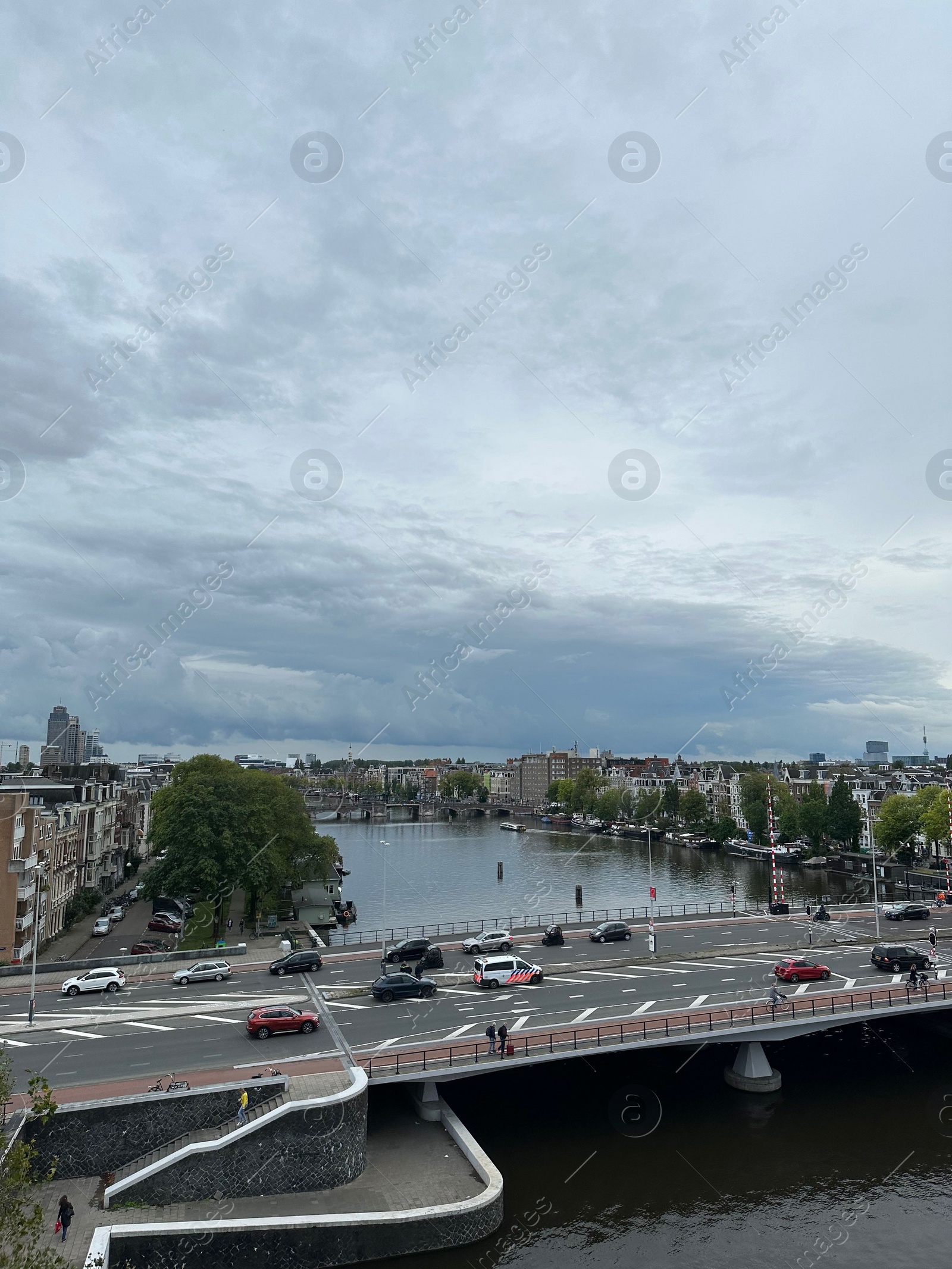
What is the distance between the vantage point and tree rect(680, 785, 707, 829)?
144m

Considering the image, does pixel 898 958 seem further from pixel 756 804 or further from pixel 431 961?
pixel 756 804

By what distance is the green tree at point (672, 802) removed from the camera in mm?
154250

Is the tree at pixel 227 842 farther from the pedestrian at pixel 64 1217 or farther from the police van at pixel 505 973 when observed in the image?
the pedestrian at pixel 64 1217

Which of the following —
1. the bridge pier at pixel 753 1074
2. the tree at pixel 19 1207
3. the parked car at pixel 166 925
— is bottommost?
the bridge pier at pixel 753 1074

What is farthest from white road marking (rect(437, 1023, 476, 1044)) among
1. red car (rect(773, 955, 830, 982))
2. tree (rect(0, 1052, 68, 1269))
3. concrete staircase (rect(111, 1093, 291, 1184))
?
red car (rect(773, 955, 830, 982))

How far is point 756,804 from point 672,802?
29.1 metres

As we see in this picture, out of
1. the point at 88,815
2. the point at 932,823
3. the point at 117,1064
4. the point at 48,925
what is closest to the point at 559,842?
the point at 932,823

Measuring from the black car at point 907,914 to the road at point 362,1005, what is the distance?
7.35 m

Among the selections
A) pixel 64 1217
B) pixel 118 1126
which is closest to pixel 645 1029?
pixel 118 1126

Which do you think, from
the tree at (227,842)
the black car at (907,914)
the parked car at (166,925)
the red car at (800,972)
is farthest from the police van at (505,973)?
the black car at (907,914)

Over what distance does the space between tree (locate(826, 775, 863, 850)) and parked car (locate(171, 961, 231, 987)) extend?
287ft

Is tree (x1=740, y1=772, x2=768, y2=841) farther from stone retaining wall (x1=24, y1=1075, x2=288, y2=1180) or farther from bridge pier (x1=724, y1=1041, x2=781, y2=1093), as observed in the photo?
stone retaining wall (x1=24, y1=1075, x2=288, y2=1180)

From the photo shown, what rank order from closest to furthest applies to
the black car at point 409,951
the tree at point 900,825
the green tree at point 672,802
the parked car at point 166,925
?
the black car at point 409,951
the parked car at point 166,925
the tree at point 900,825
the green tree at point 672,802

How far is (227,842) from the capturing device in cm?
5394
